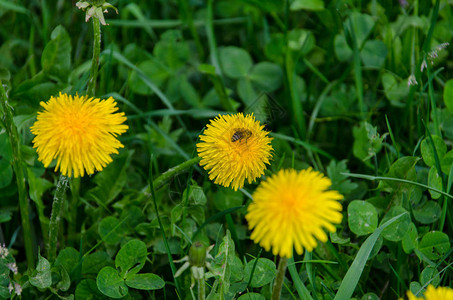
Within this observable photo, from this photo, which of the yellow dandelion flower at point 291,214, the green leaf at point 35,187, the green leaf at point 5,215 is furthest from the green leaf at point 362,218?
the green leaf at point 5,215

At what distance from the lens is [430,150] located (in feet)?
5.79

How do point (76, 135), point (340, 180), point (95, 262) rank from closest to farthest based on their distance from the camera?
point (76, 135), point (95, 262), point (340, 180)

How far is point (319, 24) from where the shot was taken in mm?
2717

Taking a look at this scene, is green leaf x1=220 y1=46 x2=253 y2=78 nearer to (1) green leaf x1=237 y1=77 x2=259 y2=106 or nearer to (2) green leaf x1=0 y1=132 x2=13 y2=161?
(1) green leaf x1=237 y1=77 x2=259 y2=106

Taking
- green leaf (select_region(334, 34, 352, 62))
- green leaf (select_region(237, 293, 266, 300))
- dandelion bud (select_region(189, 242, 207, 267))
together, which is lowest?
green leaf (select_region(237, 293, 266, 300))

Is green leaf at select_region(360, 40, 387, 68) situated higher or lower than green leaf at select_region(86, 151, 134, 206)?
higher

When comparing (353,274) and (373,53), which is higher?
(373,53)

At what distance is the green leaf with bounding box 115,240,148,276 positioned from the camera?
61.7 inches

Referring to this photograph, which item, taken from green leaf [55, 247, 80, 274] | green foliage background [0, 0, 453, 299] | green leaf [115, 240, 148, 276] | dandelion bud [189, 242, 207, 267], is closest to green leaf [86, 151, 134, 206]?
green foliage background [0, 0, 453, 299]

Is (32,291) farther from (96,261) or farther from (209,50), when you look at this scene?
(209,50)

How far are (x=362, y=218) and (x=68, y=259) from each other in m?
0.93

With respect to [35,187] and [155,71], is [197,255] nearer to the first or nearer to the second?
[35,187]

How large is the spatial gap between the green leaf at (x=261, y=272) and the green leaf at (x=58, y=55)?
1086 millimetres

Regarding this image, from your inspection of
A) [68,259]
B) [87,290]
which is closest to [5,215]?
[68,259]
